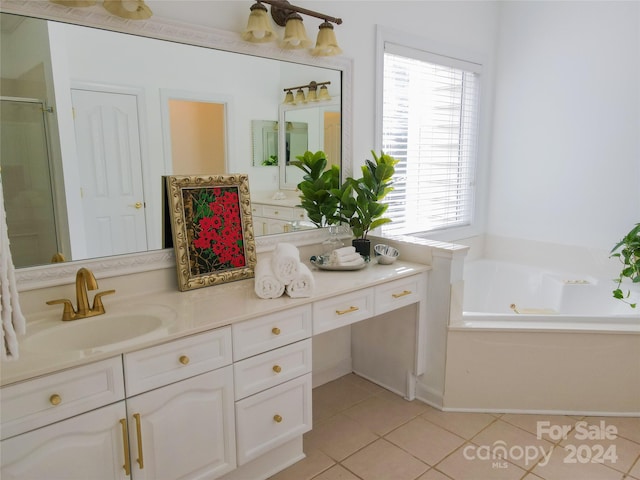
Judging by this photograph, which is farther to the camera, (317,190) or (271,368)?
(317,190)

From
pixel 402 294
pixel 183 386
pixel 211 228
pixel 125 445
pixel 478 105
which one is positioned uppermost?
pixel 478 105

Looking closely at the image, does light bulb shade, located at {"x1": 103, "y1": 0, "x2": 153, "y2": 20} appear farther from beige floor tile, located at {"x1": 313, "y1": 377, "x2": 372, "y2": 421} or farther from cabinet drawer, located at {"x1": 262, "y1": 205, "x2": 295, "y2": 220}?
beige floor tile, located at {"x1": 313, "y1": 377, "x2": 372, "y2": 421}

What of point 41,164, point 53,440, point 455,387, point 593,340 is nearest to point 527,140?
point 593,340

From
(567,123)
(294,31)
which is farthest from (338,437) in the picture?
(567,123)

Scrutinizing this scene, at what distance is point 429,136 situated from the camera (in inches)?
130

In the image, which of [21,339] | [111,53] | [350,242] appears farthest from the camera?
[350,242]

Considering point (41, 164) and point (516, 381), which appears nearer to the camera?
point (41, 164)

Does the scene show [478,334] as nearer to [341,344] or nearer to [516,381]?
[516,381]

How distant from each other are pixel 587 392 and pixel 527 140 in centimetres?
190

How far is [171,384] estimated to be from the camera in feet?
5.00

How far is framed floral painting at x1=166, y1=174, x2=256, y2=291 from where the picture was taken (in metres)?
1.94

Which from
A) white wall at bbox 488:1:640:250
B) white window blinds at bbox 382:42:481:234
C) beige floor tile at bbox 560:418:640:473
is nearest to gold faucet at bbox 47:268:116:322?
white window blinds at bbox 382:42:481:234

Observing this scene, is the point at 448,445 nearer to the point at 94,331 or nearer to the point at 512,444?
the point at 512,444

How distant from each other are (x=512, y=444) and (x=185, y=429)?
150cm
